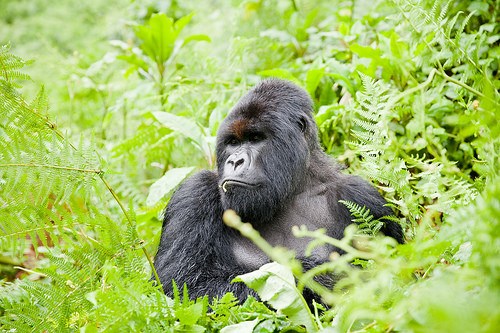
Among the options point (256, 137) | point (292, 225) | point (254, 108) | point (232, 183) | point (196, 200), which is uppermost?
point (254, 108)

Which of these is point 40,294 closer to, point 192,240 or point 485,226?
point 192,240

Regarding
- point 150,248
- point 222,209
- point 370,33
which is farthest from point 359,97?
point 370,33

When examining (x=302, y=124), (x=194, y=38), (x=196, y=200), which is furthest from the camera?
(x=194, y=38)

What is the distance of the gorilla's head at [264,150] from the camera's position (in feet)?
9.32

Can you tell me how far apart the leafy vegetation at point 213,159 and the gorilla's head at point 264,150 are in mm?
353

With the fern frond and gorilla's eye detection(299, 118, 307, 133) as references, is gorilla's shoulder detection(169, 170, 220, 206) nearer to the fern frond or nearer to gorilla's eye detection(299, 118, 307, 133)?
gorilla's eye detection(299, 118, 307, 133)

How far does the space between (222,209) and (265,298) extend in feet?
4.29

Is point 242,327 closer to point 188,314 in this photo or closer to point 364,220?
point 188,314

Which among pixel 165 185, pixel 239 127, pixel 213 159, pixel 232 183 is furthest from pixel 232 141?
pixel 213 159

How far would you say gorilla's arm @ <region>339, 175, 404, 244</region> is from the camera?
2.92 m

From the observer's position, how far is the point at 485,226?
1.08 m

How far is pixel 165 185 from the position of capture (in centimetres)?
361

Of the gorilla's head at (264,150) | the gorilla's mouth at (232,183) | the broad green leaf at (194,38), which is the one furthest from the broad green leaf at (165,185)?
the broad green leaf at (194,38)

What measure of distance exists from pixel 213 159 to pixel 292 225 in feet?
3.34
